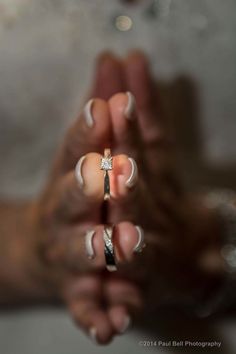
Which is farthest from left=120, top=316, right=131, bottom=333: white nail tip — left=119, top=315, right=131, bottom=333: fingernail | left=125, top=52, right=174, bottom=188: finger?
left=125, top=52, right=174, bottom=188: finger

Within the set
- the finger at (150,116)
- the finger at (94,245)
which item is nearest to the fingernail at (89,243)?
the finger at (94,245)

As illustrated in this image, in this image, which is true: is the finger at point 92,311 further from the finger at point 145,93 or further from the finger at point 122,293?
the finger at point 145,93

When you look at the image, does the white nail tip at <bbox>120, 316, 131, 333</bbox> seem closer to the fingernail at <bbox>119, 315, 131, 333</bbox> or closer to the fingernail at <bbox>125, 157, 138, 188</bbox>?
the fingernail at <bbox>119, 315, 131, 333</bbox>

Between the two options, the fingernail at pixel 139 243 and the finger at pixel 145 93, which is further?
the finger at pixel 145 93

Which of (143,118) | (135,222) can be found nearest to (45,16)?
(143,118)

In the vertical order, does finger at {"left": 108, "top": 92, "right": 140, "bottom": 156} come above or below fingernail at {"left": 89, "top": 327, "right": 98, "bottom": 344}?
above

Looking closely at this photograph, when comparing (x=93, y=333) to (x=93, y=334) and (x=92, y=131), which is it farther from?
(x=92, y=131)

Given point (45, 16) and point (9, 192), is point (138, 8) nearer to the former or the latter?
point (45, 16)

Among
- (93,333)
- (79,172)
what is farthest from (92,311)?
(79,172)
